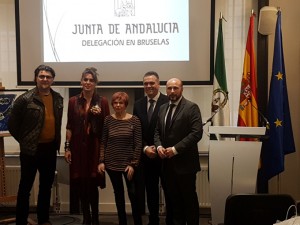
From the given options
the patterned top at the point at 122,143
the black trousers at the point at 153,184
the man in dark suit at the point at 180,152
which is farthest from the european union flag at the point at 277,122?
the patterned top at the point at 122,143

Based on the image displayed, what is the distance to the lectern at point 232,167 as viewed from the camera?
310 centimetres

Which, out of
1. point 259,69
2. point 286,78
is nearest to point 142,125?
point 259,69

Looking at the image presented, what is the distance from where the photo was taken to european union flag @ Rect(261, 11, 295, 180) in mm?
3652

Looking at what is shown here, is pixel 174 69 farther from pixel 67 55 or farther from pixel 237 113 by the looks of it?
pixel 67 55

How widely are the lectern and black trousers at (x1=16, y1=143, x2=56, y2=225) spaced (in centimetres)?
144

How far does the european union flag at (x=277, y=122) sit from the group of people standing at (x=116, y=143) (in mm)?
934

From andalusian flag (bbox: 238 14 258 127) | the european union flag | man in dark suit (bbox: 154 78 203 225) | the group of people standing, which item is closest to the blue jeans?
the group of people standing

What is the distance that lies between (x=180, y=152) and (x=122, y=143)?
532mm

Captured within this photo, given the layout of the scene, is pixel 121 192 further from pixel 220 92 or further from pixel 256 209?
pixel 220 92

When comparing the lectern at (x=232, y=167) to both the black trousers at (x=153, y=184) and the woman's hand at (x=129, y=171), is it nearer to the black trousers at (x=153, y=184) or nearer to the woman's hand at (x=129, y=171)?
the black trousers at (x=153, y=184)

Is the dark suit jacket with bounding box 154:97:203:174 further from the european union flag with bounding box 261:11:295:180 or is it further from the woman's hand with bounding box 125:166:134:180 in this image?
the european union flag with bounding box 261:11:295:180

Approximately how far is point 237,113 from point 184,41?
0.96 m

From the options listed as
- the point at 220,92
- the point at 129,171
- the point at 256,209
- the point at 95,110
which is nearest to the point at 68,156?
the point at 95,110

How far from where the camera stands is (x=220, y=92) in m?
3.73
